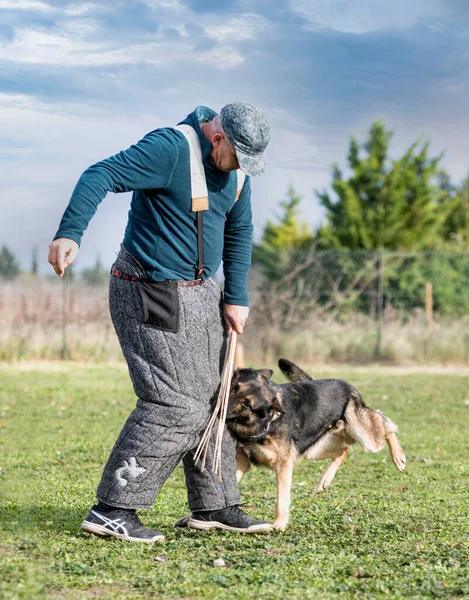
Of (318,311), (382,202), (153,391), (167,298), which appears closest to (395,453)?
(153,391)

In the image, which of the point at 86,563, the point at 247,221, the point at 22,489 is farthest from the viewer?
the point at 22,489

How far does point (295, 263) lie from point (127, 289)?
16.2m

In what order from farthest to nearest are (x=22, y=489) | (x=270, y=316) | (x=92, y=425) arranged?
(x=270, y=316)
(x=92, y=425)
(x=22, y=489)

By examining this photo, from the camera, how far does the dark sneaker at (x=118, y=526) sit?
4023mm

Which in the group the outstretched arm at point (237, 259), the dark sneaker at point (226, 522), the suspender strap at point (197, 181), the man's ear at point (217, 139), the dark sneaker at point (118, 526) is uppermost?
the man's ear at point (217, 139)

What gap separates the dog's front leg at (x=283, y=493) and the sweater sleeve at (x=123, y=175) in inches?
77.2

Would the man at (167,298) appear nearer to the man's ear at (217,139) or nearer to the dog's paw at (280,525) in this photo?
the man's ear at (217,139)

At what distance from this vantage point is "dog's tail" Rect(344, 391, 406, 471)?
5.88m

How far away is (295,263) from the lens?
20.1m

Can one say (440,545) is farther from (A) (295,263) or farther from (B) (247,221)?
(A) (295,263)

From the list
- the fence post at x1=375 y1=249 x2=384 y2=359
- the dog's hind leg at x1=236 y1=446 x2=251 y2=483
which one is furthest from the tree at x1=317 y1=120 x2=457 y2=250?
the dog's hind leg at x1=236 y1=446 x2=251 y2=483

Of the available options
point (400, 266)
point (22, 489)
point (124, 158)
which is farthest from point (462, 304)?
point (124, 158)

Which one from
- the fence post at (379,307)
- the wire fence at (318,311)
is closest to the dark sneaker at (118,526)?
the wire fence at (318,311)

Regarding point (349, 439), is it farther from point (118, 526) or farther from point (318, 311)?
point (318, 311)
